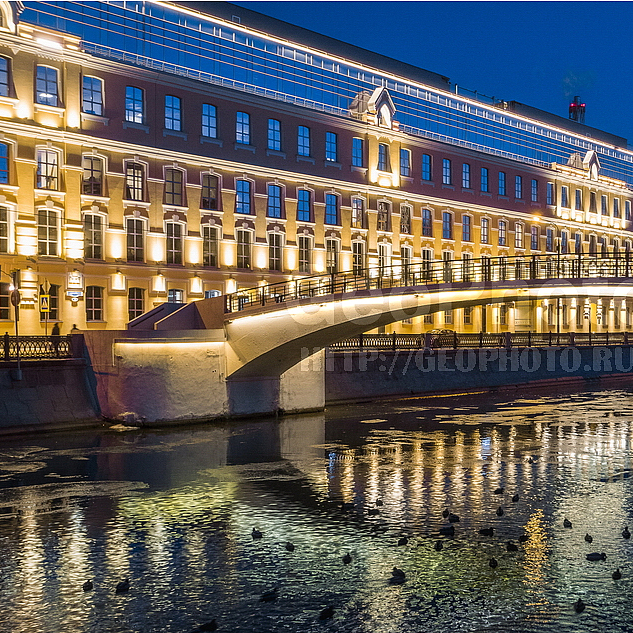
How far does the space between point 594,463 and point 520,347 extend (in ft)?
87.9

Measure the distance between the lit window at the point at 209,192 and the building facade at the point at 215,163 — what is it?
0.32 feet

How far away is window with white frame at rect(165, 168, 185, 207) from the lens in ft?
146

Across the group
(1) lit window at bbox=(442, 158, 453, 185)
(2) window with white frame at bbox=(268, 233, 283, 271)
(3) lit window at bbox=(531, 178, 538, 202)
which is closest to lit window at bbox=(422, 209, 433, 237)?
(1) lit window at bbox=(442, 158, 453, 185)

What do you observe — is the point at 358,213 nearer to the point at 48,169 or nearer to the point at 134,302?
the point at 134,302

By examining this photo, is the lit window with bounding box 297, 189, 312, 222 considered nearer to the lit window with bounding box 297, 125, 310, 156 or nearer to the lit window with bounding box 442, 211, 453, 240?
the lit window with bounding box 297, 125, 310, 156

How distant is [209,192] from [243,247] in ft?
12.7

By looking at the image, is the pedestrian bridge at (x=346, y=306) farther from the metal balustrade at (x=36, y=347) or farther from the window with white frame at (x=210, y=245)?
the window with white frame at (x=210, y=245)

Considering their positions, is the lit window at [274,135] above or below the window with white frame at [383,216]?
above

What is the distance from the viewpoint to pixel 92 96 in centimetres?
4109

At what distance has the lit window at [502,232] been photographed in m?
66.1

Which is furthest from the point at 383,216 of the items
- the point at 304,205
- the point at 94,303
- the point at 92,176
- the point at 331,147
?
the point at 94,303

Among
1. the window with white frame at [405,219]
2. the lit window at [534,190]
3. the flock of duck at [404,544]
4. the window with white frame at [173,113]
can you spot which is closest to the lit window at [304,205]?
the window with white frame at [405,219]

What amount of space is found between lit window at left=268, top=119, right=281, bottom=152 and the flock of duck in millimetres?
34154

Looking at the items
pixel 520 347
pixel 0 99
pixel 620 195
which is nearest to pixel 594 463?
pixel 520 347
